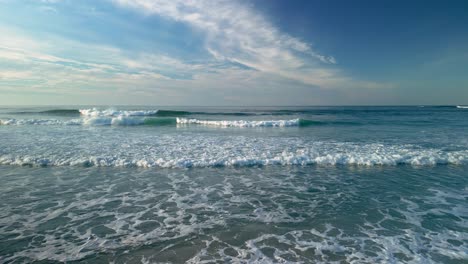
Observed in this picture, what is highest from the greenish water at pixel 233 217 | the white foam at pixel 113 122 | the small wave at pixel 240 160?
the white foam at pixel 113 122

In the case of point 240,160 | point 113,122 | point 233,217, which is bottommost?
point 233,217

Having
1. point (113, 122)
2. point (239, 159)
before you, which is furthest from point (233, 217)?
point (113, 122)

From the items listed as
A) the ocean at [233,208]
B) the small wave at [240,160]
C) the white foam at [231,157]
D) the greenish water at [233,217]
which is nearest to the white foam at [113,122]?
the white foam at [231,157]

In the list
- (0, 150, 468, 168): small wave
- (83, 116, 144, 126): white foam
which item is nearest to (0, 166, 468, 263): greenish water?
(0, 150, 468, 168): small wave

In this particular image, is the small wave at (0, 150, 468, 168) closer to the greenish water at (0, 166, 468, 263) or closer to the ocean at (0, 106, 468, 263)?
the ocean at (0, 106, 468, 263)

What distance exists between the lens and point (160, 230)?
4.73m

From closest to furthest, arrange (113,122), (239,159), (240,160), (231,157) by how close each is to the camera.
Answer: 1. (240,160)
2. (239,159)
3. (231,157)
4. (113,122)

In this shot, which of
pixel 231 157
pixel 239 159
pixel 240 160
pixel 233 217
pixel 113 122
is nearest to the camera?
pixel 233 217

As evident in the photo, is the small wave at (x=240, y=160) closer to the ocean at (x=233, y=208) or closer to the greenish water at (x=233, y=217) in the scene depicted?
the ocean at (x=233, y=208)

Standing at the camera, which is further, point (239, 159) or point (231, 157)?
point (231, 157)

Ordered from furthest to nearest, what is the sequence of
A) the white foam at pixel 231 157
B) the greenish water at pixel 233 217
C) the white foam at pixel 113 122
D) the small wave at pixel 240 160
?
the white foam at pixel 113 122 < the white foam at pixel 231 157 < the small wave at pixel 240 160 < the greenish water at pixel 233 217

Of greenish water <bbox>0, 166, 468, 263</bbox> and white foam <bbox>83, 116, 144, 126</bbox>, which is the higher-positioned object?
white foam <bbox>83, 116, 144, 126</bbox>

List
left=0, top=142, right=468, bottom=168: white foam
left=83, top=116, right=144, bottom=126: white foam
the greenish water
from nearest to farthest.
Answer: the greenish water
left=0, top=142, right=468, bottom=168: white foam
left=83, top=116, right=144, bottom=126: white foam

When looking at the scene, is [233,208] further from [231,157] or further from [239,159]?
[231,157]
